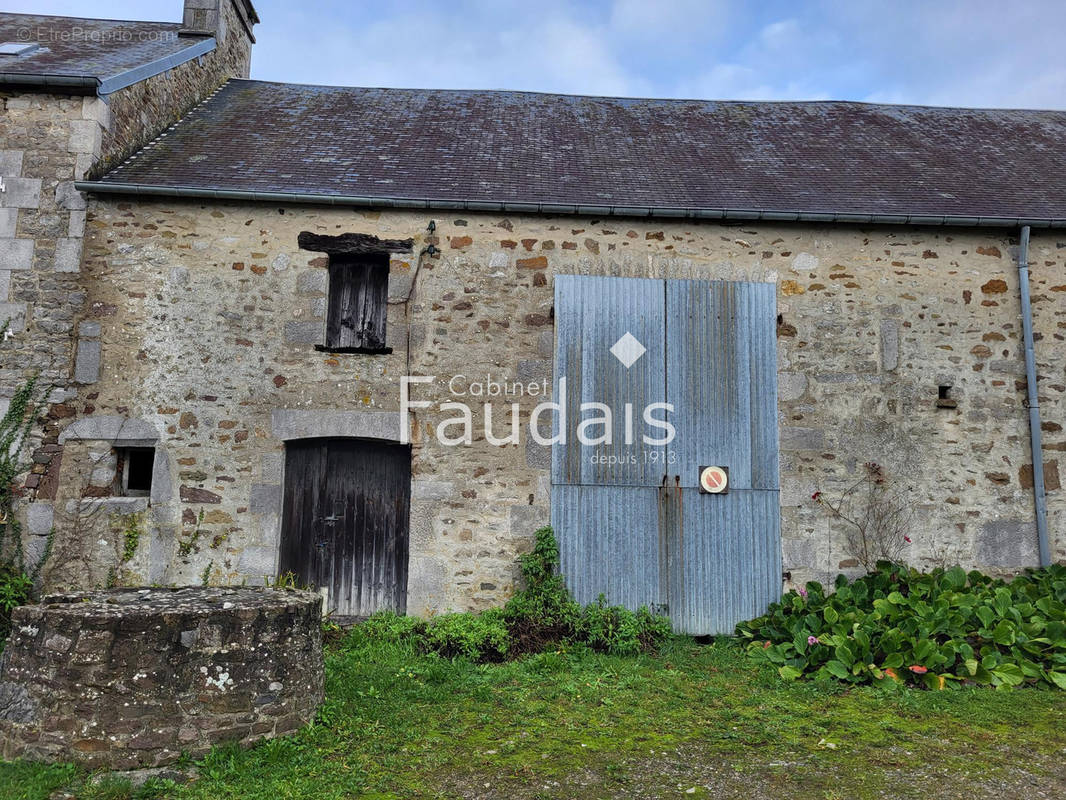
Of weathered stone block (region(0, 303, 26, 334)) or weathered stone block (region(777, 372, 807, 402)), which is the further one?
weathered stone block (region(777, 372, 807, 402))

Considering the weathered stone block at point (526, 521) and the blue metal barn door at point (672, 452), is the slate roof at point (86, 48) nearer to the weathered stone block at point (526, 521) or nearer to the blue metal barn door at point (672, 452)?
the blue metal barn door at point (672, 452)

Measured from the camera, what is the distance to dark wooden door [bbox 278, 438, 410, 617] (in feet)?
21.7

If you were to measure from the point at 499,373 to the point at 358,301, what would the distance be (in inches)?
58.0

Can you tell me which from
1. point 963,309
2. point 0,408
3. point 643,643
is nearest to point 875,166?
point 963,309

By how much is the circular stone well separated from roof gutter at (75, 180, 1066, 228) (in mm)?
3931

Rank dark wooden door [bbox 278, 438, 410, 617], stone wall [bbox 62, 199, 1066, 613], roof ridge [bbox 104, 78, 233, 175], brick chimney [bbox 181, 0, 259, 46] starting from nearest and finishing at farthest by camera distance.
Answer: stone wall [bbox 62, 199, 1066, 613]
dark wooden door [bbox 278, 438, 410, 617]
roof ridge [bbox 104, 78, 233, 175]
brick chimney [bbox 181, 0, 259, 46]

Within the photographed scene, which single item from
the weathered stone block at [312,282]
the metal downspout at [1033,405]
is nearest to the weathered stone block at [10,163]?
the weathered stone block at [312,282]

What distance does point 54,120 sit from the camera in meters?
6.67

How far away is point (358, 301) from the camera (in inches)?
271

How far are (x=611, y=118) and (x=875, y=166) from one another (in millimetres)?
3247

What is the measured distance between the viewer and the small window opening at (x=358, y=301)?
6.82 metres

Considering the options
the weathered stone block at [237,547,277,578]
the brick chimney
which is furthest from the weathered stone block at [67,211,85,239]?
the brick chimney

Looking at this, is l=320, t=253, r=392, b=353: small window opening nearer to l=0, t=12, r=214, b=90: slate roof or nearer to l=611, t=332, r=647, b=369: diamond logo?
l=611, t=332, r=647, b=369: diamond logo

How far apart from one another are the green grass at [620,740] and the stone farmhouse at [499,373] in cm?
129
